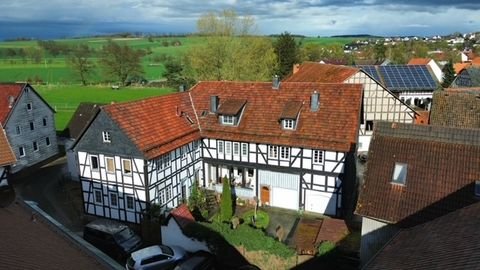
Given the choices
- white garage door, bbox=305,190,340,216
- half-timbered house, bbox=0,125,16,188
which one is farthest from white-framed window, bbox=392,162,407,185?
half-timbered house, bbox=0,125,16,188

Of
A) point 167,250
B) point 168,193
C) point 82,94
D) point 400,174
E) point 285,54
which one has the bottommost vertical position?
point 167,250

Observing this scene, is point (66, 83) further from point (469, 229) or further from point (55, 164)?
point (469, 229)

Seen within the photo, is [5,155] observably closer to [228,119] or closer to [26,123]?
[26,123]

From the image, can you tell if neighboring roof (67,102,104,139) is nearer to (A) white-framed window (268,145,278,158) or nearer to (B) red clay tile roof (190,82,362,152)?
(B) red clay tile roof (190,82,362,152)

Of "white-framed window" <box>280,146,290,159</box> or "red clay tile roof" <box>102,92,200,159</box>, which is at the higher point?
"red clay tile roof" <box>102,92,200,159</box>

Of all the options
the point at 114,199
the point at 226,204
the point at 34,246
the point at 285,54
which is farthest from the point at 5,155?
the point at 285,54

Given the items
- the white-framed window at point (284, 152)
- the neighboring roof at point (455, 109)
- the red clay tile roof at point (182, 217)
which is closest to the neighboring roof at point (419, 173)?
the white-framed window at point (284, 152)
